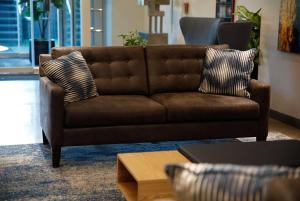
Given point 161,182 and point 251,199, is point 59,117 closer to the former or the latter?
point 161,182

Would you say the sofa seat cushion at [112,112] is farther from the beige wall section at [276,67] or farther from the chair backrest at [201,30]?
the beige wall section at [276,67]

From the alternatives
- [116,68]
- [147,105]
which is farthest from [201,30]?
[147,105]

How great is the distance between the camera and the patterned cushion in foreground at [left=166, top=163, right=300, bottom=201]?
3.17 ft

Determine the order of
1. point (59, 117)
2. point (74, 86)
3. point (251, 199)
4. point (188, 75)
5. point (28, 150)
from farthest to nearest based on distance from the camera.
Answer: point (188, 75)
point (28, 150)
point (74, 86)
point (59, 117)
point (251, 199)

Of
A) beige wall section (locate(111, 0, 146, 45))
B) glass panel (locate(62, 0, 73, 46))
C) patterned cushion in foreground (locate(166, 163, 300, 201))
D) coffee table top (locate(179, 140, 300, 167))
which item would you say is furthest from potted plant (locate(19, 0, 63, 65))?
patterned cushion in foreground (locate(166, 163, 300, 201))

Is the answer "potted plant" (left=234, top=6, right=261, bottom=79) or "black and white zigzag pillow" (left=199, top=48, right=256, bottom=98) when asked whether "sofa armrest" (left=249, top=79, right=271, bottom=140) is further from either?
"potted plant" (left=234, top=6, right=261, bottom=79)

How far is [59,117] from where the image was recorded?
11.3 ft

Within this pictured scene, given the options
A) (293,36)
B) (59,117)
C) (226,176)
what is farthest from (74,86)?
(226,176)

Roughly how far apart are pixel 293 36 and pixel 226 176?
165 inches

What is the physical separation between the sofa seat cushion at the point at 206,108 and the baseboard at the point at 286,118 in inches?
50.2

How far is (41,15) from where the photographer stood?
8.52 meters

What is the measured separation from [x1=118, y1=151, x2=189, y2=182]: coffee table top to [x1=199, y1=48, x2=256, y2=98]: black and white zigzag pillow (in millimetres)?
1509

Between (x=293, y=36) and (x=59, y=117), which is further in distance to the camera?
(x=293, y=36)

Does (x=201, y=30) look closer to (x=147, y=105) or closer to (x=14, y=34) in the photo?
(x=147, y=105)
